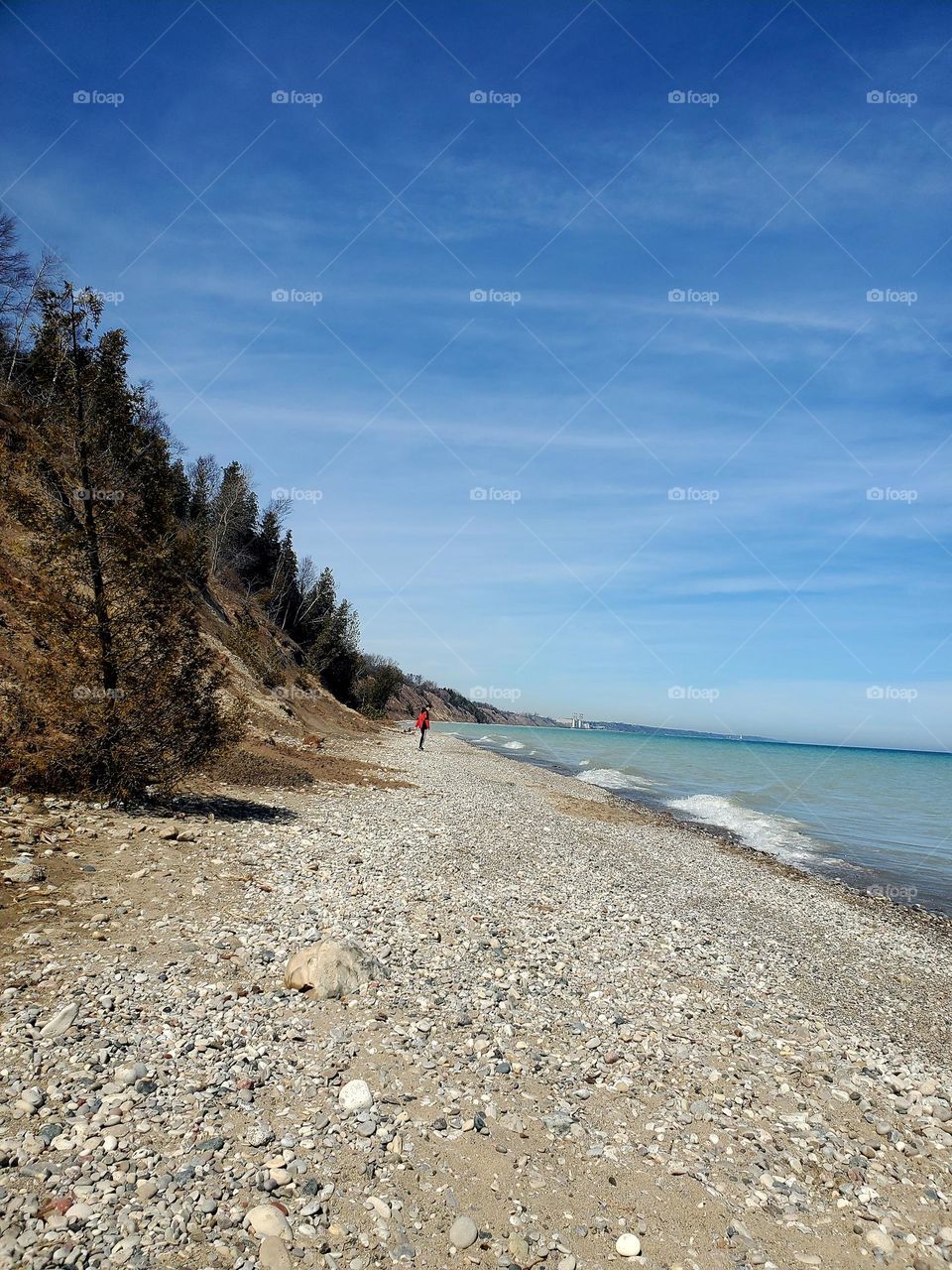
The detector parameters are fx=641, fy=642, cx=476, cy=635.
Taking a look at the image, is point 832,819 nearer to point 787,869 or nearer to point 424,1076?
point 787,869

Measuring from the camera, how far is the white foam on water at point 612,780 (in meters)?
51.3

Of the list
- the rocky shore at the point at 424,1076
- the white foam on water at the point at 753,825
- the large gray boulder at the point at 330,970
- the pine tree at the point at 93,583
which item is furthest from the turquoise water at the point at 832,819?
the pine tree at the point at 93,583

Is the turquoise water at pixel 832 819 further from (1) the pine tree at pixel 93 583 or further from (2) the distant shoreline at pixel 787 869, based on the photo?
(1) the pine tree at pixel 93 583

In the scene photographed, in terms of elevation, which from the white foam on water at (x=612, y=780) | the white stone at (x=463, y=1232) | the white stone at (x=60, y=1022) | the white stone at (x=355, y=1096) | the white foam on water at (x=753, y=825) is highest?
the white stone at (x=60, y=1022)

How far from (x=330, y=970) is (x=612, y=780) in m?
49.5

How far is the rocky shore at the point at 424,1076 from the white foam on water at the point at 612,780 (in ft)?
120

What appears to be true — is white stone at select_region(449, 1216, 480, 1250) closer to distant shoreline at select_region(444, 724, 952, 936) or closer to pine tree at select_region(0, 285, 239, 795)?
pine tree at select_region(0, 285, 239, 795)

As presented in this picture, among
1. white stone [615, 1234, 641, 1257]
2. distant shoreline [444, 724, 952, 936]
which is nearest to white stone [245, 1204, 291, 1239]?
white stone [615, 1234, 641, 1257]

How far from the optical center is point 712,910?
16.5m

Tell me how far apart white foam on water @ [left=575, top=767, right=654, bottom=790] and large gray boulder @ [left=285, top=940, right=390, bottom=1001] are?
40.5 metres

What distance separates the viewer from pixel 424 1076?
741 cm

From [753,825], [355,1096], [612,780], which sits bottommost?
[612,780]

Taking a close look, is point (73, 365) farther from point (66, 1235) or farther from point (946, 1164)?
point (946, 1164)

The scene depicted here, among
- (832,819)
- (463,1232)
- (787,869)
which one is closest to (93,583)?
(463,1232)
